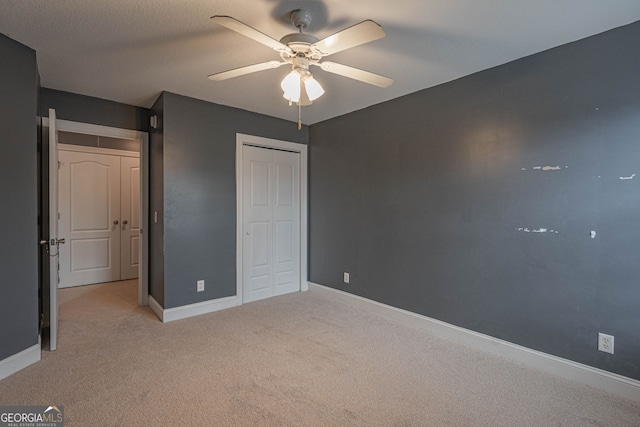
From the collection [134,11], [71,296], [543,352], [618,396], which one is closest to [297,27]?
[134,11]

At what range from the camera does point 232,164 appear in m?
3.75

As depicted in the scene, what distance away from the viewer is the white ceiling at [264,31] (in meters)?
1.83

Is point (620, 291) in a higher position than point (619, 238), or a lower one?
lower

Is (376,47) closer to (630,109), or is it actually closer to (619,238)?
(630,109)

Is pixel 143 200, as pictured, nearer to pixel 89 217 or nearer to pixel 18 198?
pixel 18 198

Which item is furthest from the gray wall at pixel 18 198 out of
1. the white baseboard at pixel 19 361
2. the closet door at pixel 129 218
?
the closet door at pixel 129 218

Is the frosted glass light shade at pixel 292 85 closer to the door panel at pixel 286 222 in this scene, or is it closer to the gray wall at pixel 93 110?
the door panel at pixel 286 222

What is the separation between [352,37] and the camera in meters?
1.61

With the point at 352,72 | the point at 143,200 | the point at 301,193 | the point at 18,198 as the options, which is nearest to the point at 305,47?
the point at 352,72

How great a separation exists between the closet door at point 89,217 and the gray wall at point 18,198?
262cm

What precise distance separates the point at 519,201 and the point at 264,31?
230 cm

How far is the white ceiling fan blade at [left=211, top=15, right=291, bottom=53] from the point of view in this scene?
1465 mm

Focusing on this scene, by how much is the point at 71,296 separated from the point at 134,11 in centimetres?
393

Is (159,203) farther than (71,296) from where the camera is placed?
No
